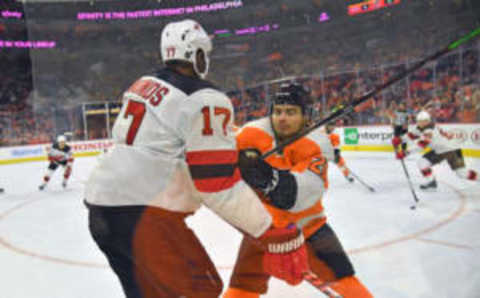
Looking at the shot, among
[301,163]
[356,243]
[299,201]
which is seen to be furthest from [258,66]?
[299,201]

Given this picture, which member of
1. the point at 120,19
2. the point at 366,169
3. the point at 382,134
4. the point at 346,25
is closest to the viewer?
the point at 366,169

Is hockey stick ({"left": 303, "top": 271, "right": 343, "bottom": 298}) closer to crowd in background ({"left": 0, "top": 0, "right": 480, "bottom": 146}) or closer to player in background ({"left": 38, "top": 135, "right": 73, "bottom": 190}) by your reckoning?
player in background ({"left": 38, "top": 135, "right": 73, "bottom": 190})

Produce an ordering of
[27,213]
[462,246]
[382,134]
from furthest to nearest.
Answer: [382,134] < [27,213] < [462,246]

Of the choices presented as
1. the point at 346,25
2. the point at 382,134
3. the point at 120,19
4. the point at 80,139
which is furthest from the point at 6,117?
the point at 346,25

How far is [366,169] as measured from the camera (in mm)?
6809

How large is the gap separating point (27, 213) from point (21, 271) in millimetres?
2340

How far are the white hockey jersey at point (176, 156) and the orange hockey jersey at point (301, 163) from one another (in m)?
0.52

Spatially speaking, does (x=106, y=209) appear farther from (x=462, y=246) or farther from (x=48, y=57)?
(x=48, y=57)

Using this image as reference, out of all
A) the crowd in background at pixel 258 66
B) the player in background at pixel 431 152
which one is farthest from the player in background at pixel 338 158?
the crowd in background at pixel 258 66

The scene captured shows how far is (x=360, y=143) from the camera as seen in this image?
924cm

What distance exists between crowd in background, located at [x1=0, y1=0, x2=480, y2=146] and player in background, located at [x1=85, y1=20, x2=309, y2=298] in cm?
713

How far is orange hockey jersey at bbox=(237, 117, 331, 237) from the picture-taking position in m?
1.50

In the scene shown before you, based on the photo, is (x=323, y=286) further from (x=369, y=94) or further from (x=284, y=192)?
(x=369, y=94)

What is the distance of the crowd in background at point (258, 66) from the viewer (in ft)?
27.4
